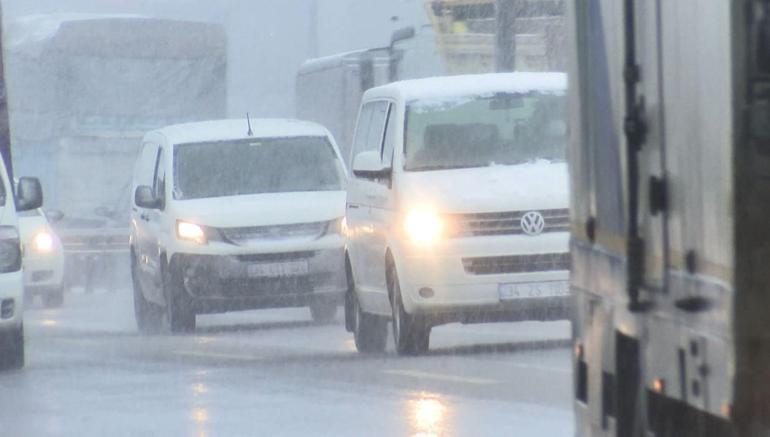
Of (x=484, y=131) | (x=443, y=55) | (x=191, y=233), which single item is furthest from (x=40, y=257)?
(x=443, y=55)

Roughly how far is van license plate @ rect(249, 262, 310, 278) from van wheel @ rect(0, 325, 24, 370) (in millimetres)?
3441

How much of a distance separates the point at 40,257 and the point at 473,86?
32.6ft

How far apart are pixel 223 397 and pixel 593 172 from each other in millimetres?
6264

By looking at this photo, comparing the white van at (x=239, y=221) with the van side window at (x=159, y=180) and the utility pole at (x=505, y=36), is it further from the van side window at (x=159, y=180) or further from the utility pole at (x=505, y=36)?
the utility pole at (x=505, y=36)

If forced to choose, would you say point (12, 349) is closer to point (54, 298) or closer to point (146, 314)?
point (146, 314)

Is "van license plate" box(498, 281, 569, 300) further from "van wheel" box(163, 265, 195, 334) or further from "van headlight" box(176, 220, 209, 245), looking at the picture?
"van wheel" box(163, 265, 195, 334)

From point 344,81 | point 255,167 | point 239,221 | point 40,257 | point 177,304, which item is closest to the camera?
point 239,221

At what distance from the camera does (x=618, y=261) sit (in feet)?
20.3

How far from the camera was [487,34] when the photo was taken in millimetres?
36875

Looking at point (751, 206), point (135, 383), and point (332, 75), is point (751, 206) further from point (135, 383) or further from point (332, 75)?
point (332, 75)

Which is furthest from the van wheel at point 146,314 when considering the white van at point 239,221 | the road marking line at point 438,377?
the road marking line at point 438,377

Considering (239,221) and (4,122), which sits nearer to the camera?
(4,122)

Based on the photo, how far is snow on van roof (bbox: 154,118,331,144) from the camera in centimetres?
1986

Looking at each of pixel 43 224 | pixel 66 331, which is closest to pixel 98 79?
pixel 43 224
